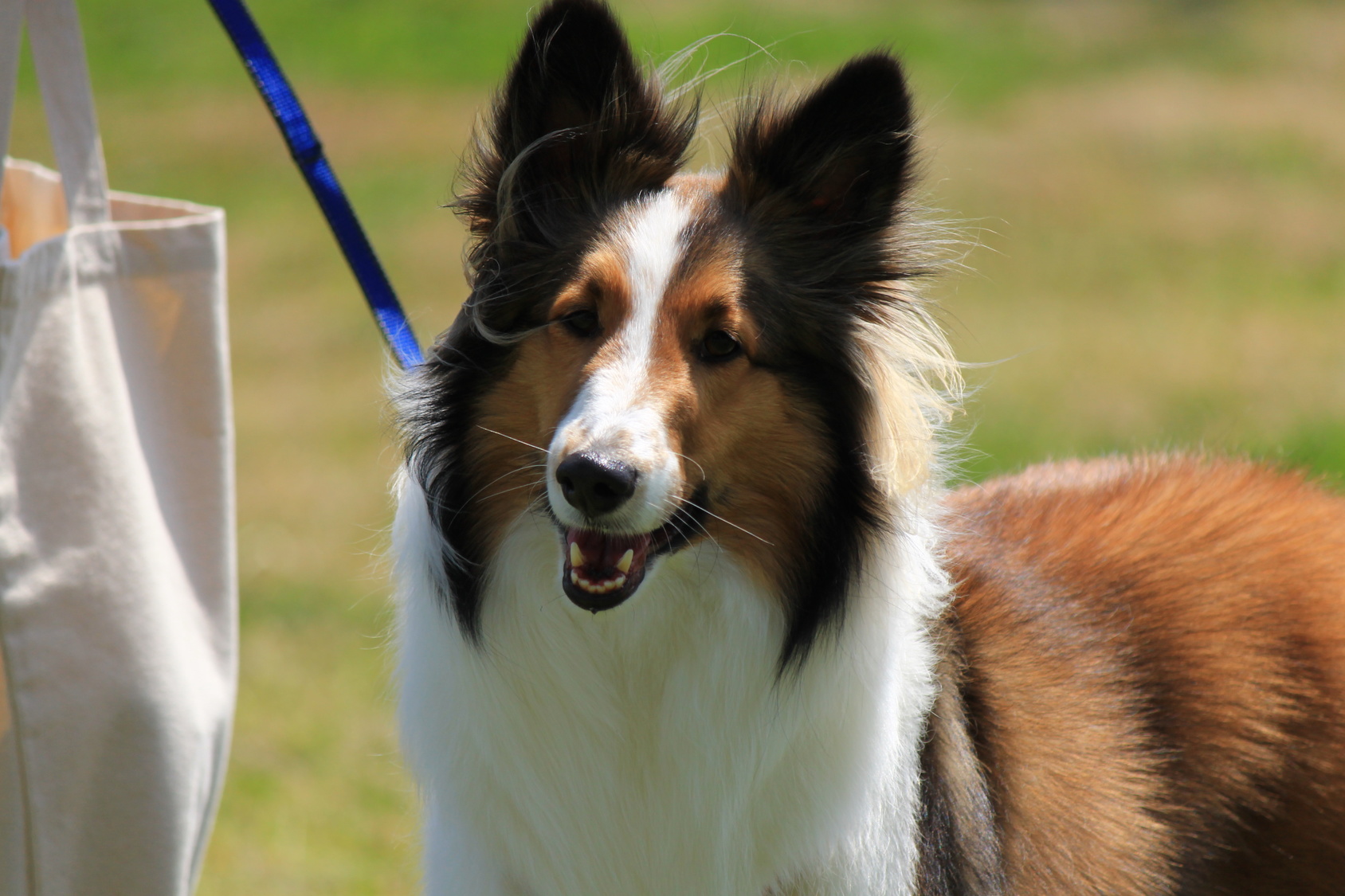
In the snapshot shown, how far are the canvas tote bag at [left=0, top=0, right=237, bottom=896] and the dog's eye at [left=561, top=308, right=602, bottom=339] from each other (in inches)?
29.9

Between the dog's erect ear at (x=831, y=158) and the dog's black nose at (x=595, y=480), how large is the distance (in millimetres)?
Answer: 740

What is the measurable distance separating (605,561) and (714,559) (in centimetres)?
27

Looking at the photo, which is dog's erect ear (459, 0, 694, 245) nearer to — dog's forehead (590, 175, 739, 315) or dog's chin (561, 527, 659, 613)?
dog's forehead (590, 175, 739, 315)

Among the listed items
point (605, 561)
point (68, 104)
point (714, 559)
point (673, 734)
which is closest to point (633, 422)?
point (605, 561)

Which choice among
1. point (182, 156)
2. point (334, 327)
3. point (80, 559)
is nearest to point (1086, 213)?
point (334, 327)

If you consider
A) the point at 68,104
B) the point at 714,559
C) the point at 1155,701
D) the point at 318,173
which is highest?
the point at 68,104

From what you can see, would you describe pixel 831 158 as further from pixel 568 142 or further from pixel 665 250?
pixel 568 142

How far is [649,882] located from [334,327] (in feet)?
29.9

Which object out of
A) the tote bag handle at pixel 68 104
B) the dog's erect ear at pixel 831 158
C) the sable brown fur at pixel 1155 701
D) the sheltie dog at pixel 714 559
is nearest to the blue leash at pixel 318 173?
the sheltie dog at pixel 714 559

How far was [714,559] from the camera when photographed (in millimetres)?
2699

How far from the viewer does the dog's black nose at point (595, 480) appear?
2338mm

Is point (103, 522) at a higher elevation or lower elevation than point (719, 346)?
lower

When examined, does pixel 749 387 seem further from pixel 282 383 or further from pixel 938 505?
pixel 282 383

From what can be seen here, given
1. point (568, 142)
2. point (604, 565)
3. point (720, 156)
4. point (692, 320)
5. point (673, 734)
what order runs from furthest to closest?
point (720, 156) < point (568, 142) < point (673, 734) < point (692, 320) < point (604, 565)
